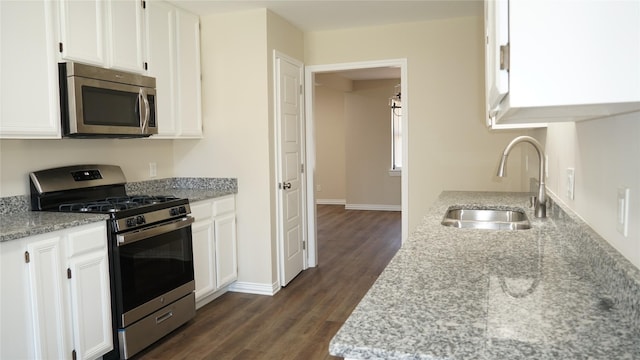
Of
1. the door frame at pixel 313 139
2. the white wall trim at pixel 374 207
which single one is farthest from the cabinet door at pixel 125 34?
the white wall trim at pixel 374 207

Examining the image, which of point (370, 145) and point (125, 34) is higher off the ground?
point (125, 34)

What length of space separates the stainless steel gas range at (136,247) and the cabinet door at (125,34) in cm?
74

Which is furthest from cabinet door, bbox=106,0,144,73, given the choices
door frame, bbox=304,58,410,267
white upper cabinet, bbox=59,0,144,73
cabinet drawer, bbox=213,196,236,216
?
door frame, bbox=304,58,410,267

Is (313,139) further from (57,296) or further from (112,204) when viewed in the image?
(57,296)

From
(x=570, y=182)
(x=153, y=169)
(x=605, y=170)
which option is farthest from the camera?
(x=153, y=169)

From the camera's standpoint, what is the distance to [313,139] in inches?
184

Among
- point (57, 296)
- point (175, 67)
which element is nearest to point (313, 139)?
point (175, 67)

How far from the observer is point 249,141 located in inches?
155

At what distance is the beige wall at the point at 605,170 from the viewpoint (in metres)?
1.07

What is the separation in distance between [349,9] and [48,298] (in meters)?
2.94

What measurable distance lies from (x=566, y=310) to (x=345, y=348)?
540 millimetres

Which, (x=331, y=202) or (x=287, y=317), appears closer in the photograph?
(x=287, y=317)

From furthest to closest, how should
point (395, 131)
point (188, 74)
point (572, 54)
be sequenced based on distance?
point (395, 131) < point (188, 74) < point (572, 54)

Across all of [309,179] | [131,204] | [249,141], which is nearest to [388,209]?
[309,179]
